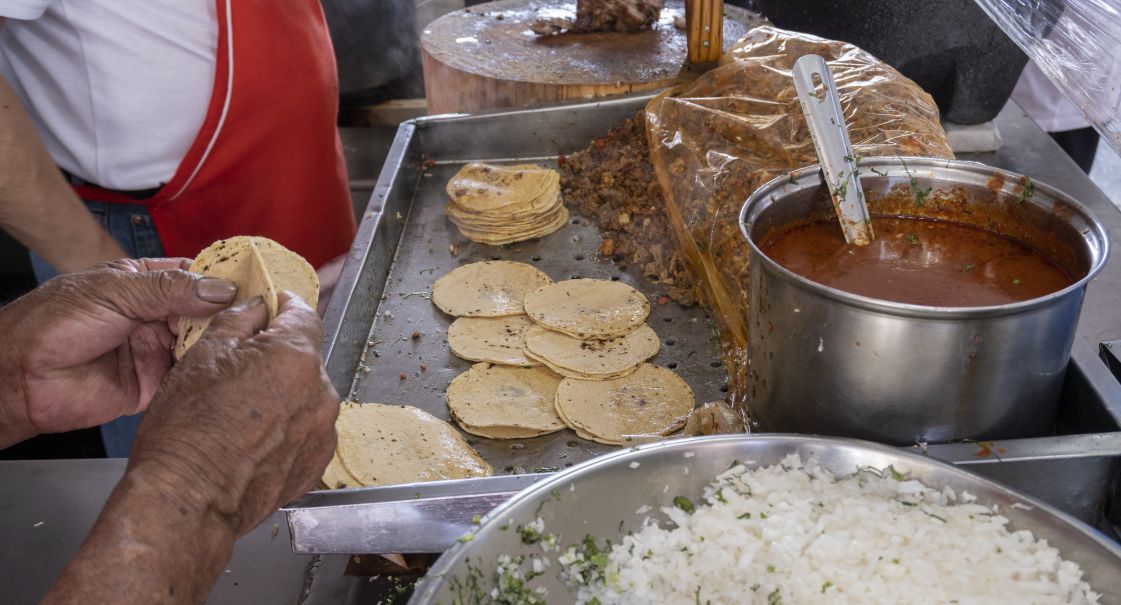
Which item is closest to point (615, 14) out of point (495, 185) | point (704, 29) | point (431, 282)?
point (704, 29)

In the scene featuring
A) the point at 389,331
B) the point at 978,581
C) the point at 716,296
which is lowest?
the point at 389,331

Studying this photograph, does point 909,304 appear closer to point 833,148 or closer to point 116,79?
point 833,148

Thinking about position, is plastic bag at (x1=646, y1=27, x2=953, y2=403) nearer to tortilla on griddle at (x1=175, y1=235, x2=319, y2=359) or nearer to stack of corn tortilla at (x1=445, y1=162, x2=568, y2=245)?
stack of corn tortilla at (x1=445, y1=162, x2=568, y2=245)

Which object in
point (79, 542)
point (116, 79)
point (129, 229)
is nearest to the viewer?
point (79, 542)

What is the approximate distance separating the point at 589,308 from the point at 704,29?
1163 mm

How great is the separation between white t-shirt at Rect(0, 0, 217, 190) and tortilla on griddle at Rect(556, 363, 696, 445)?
128 centimetres

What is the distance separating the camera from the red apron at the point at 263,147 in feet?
7.46

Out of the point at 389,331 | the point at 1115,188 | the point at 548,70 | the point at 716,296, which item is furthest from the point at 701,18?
the point at 1115,188

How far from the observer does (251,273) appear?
134cm

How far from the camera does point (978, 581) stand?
1.00m

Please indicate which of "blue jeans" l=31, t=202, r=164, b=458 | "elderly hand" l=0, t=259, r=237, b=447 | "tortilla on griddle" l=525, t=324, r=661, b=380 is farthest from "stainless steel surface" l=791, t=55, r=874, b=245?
"blue jeans" l=31, t=202, r=164, b=458

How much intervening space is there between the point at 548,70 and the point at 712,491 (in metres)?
2.20

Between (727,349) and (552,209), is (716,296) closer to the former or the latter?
(727,349)

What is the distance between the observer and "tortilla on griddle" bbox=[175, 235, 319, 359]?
1.27m
